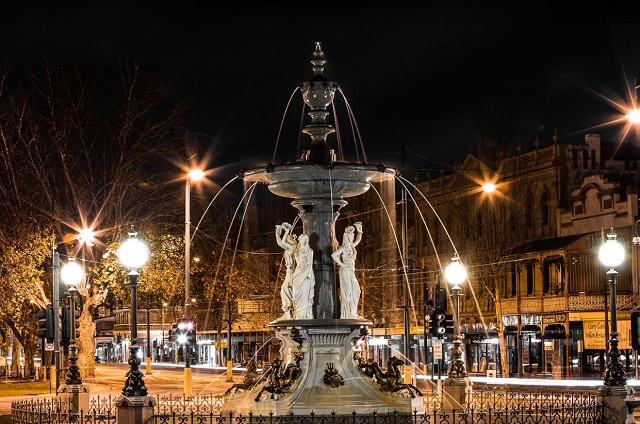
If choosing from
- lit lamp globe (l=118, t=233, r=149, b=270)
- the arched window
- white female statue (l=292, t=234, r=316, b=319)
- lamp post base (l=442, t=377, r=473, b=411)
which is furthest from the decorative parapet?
lit lamp globe (l=118, t=233, r=149, b=270)

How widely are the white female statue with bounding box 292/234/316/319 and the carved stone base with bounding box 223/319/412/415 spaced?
15.1 inches

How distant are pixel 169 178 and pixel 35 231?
6280 mm

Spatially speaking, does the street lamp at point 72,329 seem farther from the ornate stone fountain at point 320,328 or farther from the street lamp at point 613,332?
the street lamp at point 613,332

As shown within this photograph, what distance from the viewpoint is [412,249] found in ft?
295

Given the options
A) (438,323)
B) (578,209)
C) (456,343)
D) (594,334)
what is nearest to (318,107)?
(456,343)

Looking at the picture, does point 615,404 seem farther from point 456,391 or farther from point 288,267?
point 288,267

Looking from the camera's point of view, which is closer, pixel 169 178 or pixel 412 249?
pixel 169 178

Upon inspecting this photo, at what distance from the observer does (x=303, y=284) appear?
24.3 metres

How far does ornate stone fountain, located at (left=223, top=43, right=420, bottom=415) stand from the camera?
2327 centimetres

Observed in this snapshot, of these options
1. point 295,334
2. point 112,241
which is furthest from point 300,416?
point 112,241

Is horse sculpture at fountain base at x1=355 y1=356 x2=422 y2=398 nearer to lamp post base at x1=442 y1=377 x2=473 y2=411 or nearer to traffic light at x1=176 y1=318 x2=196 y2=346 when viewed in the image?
lamp post base at x1=442 y1=377 x2=473 y2=411

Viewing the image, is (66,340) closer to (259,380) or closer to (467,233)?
(259,380)

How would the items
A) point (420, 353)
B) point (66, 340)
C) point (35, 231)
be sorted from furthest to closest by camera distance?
point (420, 353)
point (35, 231)
point (66, 340)

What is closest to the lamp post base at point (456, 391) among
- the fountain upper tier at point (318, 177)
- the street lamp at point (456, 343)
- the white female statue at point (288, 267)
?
the street lamp at point (456, 343)
